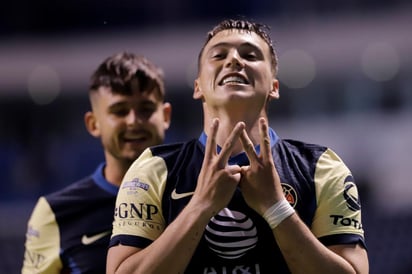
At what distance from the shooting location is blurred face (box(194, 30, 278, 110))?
10.1 feet

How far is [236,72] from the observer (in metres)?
3.10

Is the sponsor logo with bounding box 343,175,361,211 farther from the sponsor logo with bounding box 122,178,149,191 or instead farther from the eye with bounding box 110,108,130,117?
the eye with bounding box 110,108,130,117

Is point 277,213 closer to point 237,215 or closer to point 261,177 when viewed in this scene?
point 261,177

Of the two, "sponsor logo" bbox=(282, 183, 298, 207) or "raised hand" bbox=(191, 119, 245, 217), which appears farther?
"sponsor logo" bbox=(282, 183, 298, 207)

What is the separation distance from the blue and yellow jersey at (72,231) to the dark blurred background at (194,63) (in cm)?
1067

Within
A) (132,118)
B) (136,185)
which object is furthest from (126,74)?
(136,185)

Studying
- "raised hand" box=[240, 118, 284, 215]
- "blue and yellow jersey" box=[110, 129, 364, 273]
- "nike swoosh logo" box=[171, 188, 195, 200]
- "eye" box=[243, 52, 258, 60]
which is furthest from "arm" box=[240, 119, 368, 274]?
"eye" box=[243, 52, 258, 60]

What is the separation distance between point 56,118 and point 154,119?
1260 cm

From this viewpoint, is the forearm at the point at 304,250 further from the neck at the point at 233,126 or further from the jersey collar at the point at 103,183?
the jersey collar at the point at 103,183

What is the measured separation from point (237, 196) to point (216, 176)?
0.21m

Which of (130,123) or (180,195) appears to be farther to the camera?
(130,123)

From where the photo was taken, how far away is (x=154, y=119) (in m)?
4.43

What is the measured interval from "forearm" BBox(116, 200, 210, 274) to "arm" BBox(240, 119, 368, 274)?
0.19 meters


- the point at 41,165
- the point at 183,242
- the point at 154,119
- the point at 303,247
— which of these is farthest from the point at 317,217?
the point at 41,165
